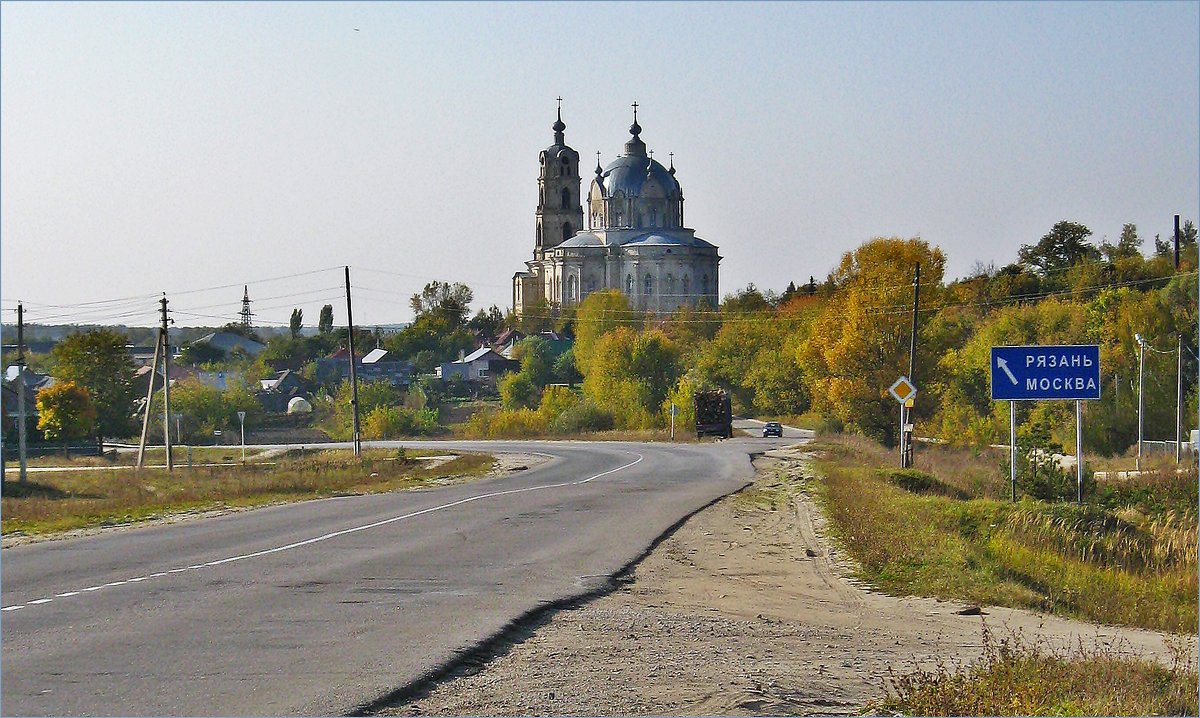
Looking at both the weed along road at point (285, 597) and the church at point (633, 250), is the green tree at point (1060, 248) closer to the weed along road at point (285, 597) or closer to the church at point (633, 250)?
the church at point (633, 250)

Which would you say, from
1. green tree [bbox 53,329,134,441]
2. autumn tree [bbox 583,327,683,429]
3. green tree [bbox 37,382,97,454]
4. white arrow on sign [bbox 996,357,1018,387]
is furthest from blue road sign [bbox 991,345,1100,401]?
autumn tree [bbox 583,327,683,429]

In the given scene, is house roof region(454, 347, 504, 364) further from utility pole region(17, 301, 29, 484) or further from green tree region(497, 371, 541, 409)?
utility pole region(17, 301, 29, 484)

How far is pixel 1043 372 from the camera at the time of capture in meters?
28.0

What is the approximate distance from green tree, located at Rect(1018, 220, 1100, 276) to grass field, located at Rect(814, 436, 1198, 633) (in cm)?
6995

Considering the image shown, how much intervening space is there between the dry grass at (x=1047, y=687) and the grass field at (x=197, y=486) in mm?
17216

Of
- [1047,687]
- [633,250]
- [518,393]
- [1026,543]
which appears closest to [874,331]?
[1026,543]

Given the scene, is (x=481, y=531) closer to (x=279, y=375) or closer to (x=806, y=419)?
(x=806, y=419)

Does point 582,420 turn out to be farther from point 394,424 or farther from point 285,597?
point 285,597

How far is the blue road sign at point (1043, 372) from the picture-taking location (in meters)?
27.7

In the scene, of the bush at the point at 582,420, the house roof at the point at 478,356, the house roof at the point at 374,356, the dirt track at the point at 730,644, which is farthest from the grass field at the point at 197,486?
the house roof at the point at 374,356

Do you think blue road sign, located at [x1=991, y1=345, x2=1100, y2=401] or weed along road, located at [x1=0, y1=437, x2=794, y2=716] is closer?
weed along road, located at [x1=0, y1=437, x2=794, y2=716]

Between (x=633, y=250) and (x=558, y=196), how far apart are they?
20.6 m

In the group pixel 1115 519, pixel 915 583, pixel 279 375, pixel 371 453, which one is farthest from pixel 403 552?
pixel 279 375

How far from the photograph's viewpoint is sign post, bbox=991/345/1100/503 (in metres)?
27.7
